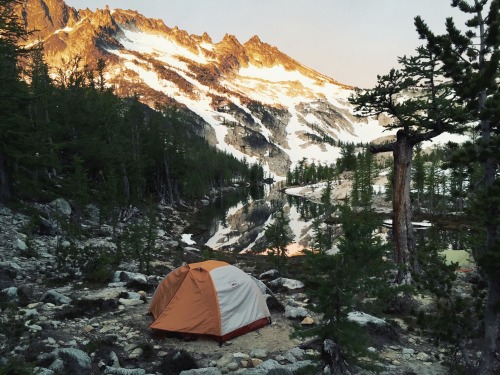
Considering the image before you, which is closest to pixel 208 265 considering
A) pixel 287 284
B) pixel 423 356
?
pixel 287 284

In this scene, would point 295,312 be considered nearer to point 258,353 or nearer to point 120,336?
point 258,353

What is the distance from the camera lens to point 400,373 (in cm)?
882

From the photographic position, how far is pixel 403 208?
620 inches

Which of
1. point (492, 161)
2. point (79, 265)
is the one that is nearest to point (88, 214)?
Answer: point (79, 265)

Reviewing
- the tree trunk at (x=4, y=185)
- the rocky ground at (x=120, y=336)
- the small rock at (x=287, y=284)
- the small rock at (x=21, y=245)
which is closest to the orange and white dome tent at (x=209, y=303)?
the rocky ground at (x=120, y=336)

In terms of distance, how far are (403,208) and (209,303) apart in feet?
31.8

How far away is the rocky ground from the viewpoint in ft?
26.9

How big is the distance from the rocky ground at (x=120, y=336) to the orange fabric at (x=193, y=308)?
384mm

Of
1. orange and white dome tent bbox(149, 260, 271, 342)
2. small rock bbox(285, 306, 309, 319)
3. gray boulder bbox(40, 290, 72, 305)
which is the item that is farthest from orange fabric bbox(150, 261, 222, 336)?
gray boulder bbox(40, 290, 72, 305)

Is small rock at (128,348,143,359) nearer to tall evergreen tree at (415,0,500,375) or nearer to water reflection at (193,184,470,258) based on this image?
tall evergreen tree at (415,0,500,375)

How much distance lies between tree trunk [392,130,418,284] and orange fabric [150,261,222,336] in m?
8.73

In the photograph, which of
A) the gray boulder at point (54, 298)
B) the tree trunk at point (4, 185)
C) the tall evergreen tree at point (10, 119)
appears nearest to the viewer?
the gray boulder at point (54, 298)

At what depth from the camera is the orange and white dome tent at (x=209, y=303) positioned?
1091 cm

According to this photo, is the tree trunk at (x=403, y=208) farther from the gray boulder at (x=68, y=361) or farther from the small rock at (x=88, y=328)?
the gray boulder at (x=68, y=361)
